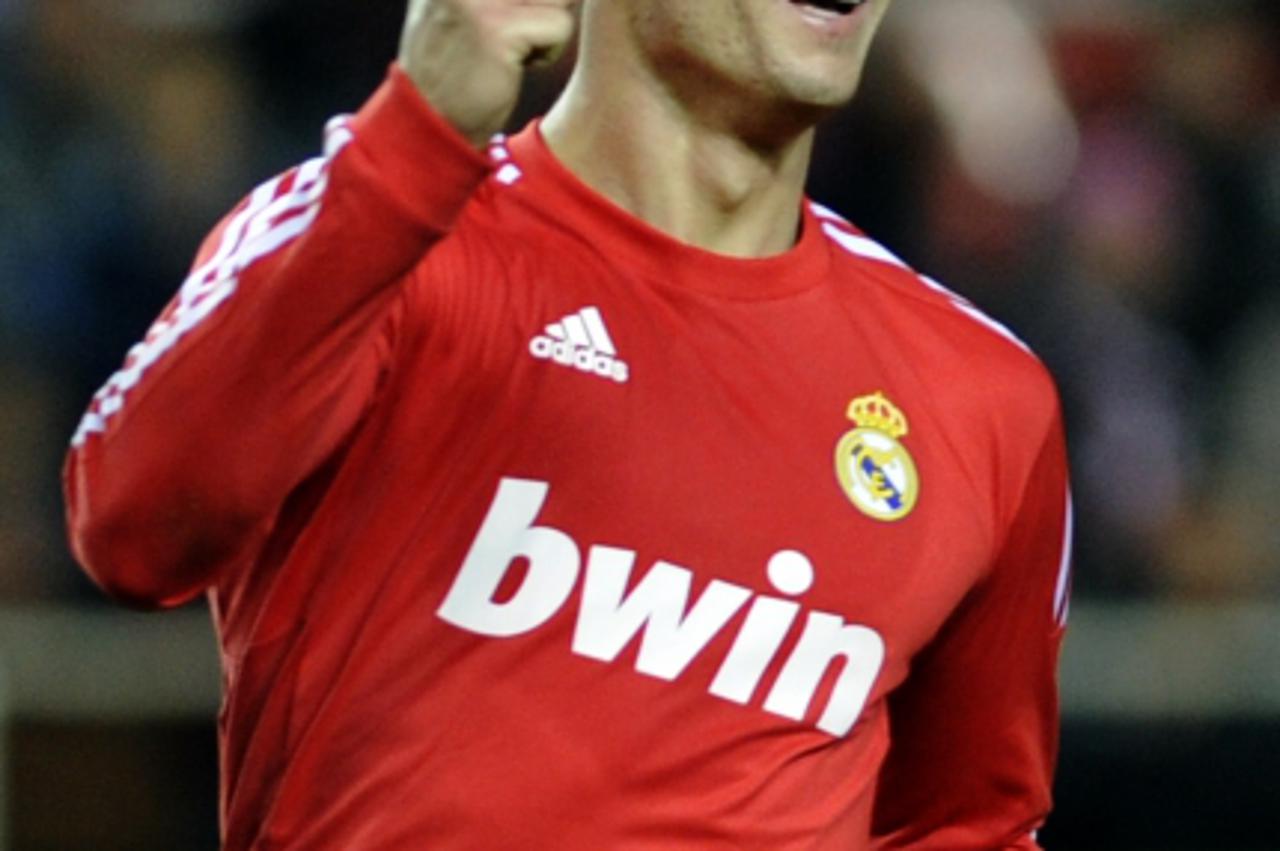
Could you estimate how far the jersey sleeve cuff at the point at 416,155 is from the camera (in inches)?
76.4

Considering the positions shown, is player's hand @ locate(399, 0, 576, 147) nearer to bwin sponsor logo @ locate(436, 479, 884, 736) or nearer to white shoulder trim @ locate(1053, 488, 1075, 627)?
bwin sponsor logo @ locate(436, 479, 884, 736)

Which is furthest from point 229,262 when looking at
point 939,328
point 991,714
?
point 991,714

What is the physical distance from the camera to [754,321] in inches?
103

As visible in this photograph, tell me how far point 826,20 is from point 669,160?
8.5 inches

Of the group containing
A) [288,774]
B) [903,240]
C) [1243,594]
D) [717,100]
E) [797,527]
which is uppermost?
[717,100]

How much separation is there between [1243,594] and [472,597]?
3540mm

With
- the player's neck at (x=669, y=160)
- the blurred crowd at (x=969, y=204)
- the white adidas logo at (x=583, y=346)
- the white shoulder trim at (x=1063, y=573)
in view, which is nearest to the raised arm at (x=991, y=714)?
the white shoulder trim at (x=1063, y=573)

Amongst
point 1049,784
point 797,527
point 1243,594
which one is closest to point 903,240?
point 1243,594

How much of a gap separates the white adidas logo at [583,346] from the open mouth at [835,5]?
16.6 inches

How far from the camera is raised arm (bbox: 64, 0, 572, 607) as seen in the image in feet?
6.38

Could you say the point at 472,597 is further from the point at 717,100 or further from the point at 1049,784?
the point at 1049,784

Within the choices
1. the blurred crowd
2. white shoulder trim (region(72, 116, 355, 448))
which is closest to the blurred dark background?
the blurred crowd

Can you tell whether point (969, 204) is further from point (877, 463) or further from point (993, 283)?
point (877, 463)

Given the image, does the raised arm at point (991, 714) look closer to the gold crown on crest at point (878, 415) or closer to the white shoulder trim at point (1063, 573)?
the white shoulder trim at point (1063, 573)
